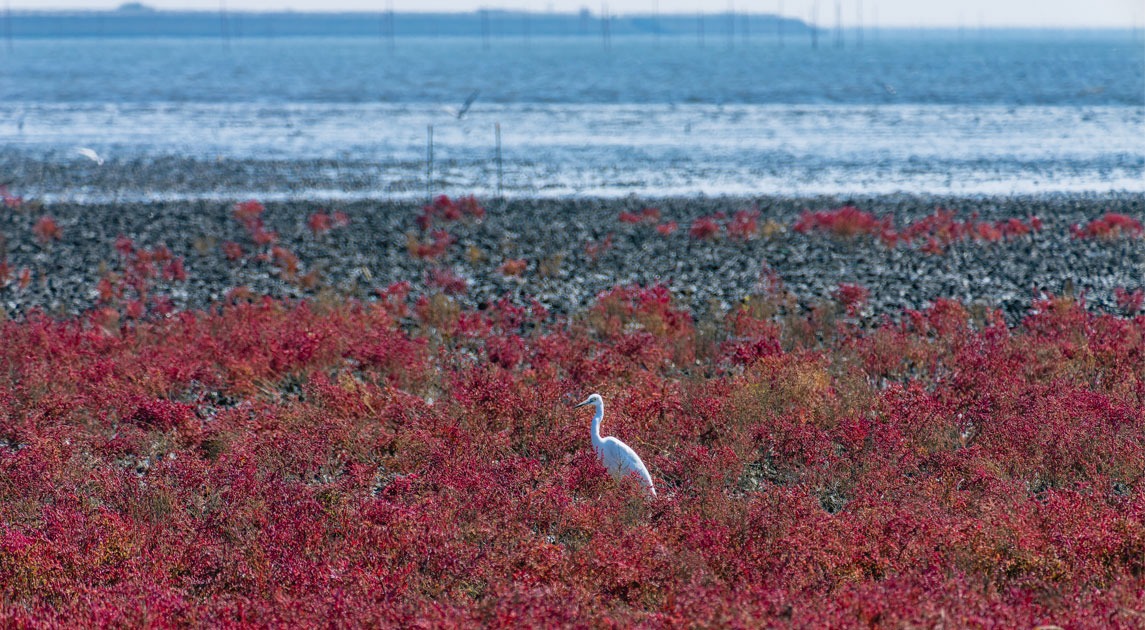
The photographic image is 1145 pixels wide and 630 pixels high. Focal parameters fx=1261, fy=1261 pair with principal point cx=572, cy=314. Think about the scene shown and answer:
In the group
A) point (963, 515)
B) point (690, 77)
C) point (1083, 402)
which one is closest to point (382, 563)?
point (963, 515)

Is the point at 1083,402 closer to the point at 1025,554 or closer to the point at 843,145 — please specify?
the point at 1025,554

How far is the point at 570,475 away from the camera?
27.7 feet

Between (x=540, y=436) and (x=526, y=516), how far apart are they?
206 cm

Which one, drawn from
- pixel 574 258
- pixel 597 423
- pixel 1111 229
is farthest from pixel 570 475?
pixel 1111 229

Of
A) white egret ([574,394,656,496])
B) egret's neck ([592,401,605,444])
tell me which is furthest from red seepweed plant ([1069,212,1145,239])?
white egret ([574,394,656,496])

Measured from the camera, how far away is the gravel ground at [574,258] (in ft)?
56.7

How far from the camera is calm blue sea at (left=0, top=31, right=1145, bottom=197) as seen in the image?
Result: 32.6 meters

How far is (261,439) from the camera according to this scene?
31.1 feet

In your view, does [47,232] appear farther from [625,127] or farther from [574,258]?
[625,127]

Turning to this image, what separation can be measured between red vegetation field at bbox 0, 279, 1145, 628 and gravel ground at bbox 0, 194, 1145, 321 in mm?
3212

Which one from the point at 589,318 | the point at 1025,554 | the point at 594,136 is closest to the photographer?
the point at 1025,554

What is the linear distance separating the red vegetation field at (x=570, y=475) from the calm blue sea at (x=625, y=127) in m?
17.2

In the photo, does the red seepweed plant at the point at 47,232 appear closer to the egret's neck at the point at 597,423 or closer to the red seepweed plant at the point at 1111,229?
the egret's neck at the point at 597,423

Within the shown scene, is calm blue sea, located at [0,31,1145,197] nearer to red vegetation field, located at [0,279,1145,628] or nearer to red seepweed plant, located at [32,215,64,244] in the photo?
red seepweed plant, located at [32,215,64,244]
